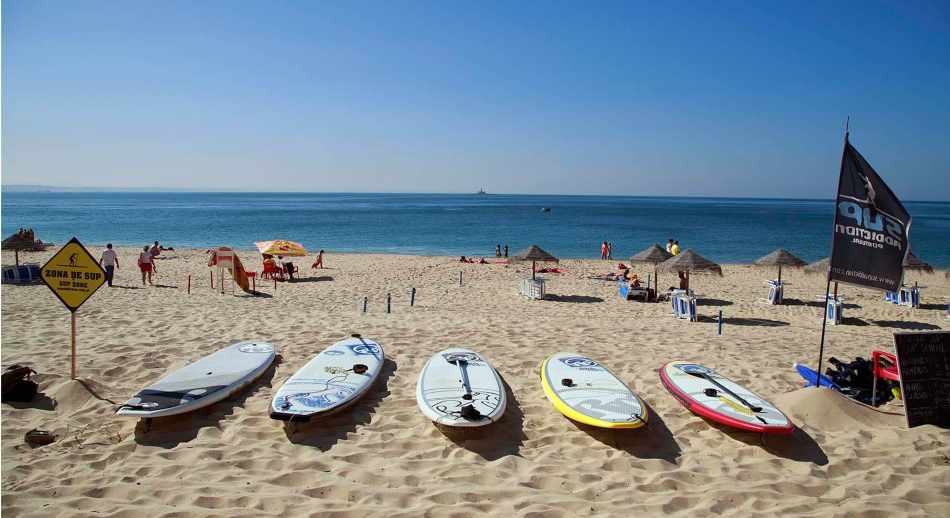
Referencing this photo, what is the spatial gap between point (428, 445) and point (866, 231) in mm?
5466

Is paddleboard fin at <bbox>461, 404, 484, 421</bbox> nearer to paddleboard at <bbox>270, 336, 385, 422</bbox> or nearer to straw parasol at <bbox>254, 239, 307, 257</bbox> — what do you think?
paddleboard at <bbox>270, 336, 385, 422</bbox>

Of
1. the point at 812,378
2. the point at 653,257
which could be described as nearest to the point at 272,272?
the point at 653,257

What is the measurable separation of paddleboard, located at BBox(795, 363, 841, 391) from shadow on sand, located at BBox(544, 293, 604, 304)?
7.47 metres

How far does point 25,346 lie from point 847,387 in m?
11.6

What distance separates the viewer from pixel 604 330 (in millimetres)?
9977

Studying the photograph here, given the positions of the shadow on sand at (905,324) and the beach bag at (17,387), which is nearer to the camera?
the beach bag at (17,387)

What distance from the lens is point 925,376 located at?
537cm

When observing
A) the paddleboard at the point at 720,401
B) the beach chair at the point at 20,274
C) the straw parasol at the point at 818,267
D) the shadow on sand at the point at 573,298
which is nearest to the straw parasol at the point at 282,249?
the beach chair at the point at 20,274

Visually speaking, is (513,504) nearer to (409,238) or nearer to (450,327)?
(450,327)

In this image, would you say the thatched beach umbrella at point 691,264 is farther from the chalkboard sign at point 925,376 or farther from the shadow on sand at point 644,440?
the shadow on sand at point 644,440

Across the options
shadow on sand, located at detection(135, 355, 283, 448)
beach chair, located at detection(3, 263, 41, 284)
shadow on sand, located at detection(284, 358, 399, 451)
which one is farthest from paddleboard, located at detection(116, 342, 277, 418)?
beach chair, located at detection(3, 263, 41, 284)

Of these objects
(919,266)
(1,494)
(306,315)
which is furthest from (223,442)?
(919,266)

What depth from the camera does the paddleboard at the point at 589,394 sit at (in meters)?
5.15

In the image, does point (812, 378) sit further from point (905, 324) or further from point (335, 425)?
point (905, 324)
